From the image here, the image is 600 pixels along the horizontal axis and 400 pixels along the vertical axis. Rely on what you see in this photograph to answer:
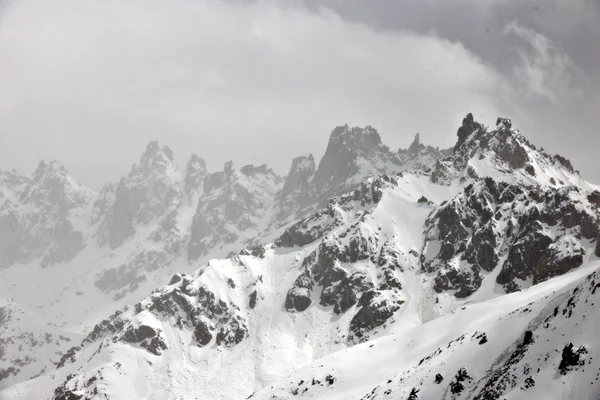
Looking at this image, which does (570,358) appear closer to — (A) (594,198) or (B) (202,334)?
(B) (202,334)

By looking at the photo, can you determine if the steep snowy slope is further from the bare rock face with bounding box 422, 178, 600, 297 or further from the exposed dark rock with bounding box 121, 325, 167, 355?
the exposed dark rock with bounding box 121, 325, 167, 355

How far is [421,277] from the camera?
191875mm

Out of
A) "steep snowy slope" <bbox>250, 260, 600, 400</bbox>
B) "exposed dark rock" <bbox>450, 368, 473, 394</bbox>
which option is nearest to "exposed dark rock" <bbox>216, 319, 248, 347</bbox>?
"steep snowy slope" <bbox>250, 260, 600, 400</bbox>

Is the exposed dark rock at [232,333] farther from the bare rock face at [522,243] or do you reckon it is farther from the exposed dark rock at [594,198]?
the exposed dark rock at [594,198]

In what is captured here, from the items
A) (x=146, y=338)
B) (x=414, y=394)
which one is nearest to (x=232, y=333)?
(x=146, y=338)

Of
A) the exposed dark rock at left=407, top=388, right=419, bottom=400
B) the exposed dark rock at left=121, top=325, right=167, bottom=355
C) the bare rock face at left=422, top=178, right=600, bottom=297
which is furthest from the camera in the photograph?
the exposed dark rock at left=121, top=325, right=167, bottom=355

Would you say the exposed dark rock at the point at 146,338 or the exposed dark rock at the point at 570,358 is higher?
the exposed dark rock at the point at 146,338

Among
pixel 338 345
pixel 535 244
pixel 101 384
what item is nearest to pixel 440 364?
pixel 338 345

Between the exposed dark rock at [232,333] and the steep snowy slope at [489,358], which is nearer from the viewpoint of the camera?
the steep snowy slope at [489,358]

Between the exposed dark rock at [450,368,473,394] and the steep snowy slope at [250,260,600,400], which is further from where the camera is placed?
the exposed dark rock at [450,368,473,394]

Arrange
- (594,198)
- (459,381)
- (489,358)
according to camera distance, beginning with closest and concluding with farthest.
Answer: (459,381), (489,358), (594,198)

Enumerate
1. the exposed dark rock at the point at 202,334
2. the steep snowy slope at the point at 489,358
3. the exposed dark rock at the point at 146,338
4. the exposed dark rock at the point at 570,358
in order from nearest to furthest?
1. the exposed dark rock at the point at 570,358
2. the steep snowy slope at the point at 489,358
3. the exposed dark rock at the point at 146,338
4. the exposed dark rock at the point at 202,334

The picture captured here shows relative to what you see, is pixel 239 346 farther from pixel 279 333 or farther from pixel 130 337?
pixel 130 337

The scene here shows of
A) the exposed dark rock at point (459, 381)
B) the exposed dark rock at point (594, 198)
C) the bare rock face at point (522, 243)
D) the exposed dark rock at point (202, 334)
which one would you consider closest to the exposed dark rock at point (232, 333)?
the exposed dark rock at point (202, 334)
